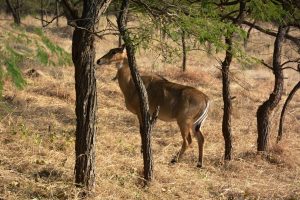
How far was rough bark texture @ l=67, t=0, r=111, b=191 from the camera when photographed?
6.01 m

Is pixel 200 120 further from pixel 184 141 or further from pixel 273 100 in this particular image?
pixel 273 100

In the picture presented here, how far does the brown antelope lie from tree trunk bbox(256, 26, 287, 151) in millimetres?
1178

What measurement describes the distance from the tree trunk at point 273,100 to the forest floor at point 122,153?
1.28 feet

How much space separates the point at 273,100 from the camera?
→ 9758 millimetres

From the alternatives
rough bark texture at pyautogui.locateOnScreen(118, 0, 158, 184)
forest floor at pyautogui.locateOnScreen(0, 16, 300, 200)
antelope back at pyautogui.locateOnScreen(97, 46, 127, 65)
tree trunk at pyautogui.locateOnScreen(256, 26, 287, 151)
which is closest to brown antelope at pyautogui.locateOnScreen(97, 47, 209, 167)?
antelope back at pyautogui.locateOnScreen(97, 46, 127, 65)

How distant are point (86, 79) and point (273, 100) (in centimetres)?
494

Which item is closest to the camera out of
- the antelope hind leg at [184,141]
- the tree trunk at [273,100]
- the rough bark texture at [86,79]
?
the rough bark texture at [86,79]

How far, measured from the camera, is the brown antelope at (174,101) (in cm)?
994

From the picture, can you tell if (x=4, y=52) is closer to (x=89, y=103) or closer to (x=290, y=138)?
(x=89, y=103)

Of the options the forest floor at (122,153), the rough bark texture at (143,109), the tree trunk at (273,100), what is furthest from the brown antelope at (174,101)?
the rough bark texture at (143,109)

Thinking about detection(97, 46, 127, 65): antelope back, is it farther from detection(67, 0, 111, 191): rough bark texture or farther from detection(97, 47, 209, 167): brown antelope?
detection(67, 0, 111, 191): rough bark texture

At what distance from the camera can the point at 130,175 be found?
7.54m

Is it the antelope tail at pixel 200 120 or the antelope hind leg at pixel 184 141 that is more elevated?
the antelope tail at pixel 200 120

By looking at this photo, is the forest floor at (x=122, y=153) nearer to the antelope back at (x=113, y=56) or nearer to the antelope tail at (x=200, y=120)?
the antelope back at (x=113, y=56)
